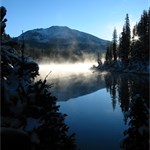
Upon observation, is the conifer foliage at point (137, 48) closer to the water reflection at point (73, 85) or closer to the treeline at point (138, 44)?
the treeline at point (138, 44)

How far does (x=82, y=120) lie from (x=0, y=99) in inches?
637

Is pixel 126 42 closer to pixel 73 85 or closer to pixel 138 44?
pixel 138 44

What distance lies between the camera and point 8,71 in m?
6.11

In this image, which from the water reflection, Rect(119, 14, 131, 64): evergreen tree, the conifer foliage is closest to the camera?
the water reflection

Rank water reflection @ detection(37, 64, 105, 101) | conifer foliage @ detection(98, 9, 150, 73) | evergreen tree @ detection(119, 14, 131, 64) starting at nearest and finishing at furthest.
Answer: water reflection @ detection(37, 64, 105, 101), conifer foliage @ detection(98, 9, 150, 73), evergreen tree @ detection(119, 14, 131, 64)

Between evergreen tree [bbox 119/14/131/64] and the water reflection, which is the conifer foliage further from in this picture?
the water reflection

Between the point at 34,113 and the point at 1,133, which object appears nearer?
the point at 1,133

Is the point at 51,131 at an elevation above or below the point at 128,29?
below

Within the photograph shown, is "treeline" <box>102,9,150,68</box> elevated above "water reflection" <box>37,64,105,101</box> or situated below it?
above

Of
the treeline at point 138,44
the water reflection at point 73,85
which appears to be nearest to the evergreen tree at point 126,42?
the treeline at point 138,44

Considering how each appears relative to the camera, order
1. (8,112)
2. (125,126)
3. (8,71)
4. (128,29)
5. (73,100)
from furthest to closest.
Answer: (128,29), (73,100), (125,126), (8,71), (8,112)

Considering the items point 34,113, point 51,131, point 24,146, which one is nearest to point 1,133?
point 24,146

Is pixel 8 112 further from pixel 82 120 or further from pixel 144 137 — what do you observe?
pixel 82 120

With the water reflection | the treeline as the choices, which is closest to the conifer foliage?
the treeline
